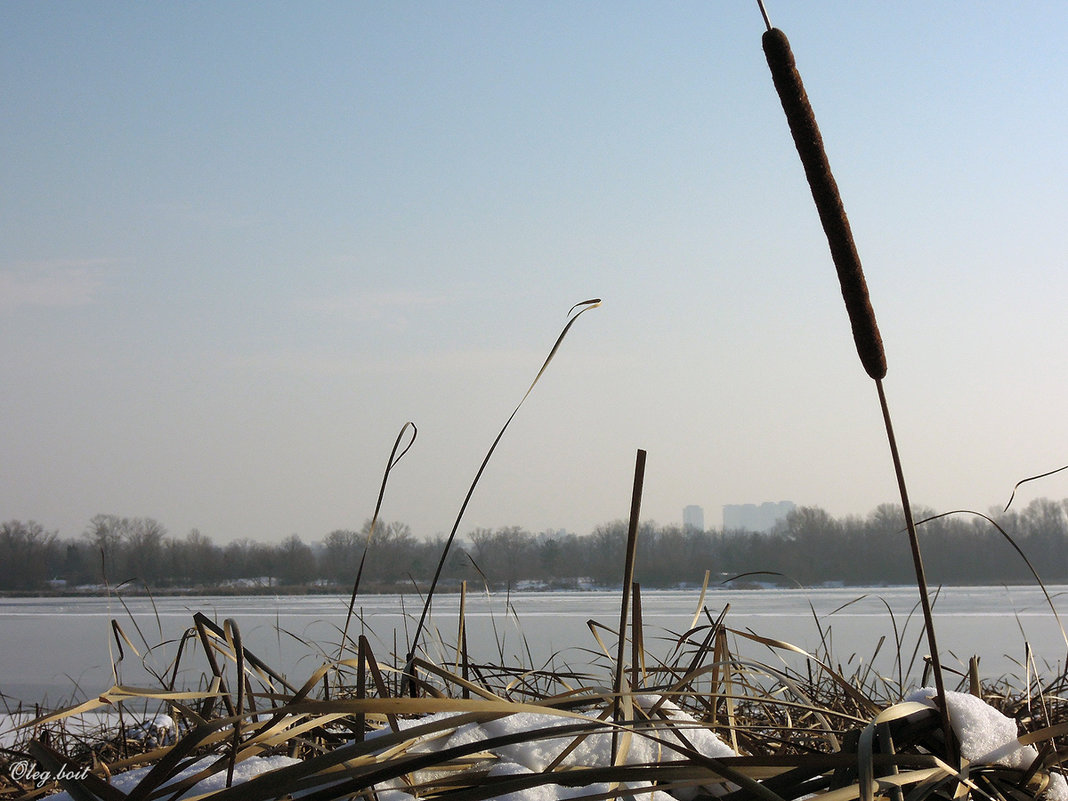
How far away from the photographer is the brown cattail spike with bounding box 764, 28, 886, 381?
0.75 metres

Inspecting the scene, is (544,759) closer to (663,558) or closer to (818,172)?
(818,172)

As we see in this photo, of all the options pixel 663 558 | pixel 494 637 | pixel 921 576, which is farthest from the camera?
→ pixel 663 558

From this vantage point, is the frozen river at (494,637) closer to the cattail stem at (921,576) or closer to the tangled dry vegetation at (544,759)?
the tangled dry vegetation at (544,759)

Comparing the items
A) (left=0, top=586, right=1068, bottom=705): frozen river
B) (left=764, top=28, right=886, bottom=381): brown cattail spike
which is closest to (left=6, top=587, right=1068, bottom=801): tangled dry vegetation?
(left=764, top=28, right=886, bottom=381): brown cattail spike

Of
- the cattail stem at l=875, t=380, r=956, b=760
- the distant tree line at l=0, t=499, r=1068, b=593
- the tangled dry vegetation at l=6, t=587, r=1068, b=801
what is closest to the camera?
the tangled dry vegetation at l=6, t=587, r=1068, b=801

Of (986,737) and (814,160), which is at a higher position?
(814,160)

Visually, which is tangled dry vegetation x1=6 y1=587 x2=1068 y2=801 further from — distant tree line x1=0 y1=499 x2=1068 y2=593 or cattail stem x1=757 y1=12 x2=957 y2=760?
distant tree line x1=0 y1=499 x2=1068 y2=593

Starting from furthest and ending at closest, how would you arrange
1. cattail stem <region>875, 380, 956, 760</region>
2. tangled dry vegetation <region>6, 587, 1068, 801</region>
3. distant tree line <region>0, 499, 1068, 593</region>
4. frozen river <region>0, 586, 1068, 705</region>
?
distant tree line <region>0, 499, 1068, 593</region> < frozen river <region>0, 586, 1068, 705</region> < cattail stem <region>875, 380, 956, 760</region> < tangled dry vegetation <region>6, 587, 1068, 801</region>

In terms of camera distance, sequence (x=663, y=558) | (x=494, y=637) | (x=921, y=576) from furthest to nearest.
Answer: (x=663, y=558), (x=494, y=637), (x=921, y=576)

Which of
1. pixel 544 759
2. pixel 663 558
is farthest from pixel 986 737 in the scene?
pixel 663 558

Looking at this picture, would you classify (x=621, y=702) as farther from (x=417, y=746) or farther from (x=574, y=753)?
(x=417, y=746)

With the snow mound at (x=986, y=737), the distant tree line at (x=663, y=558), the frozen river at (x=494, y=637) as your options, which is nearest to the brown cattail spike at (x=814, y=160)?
the snow mound at (x=986, y=737)

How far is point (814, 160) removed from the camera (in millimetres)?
750

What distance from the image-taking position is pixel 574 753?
2.50 ft
